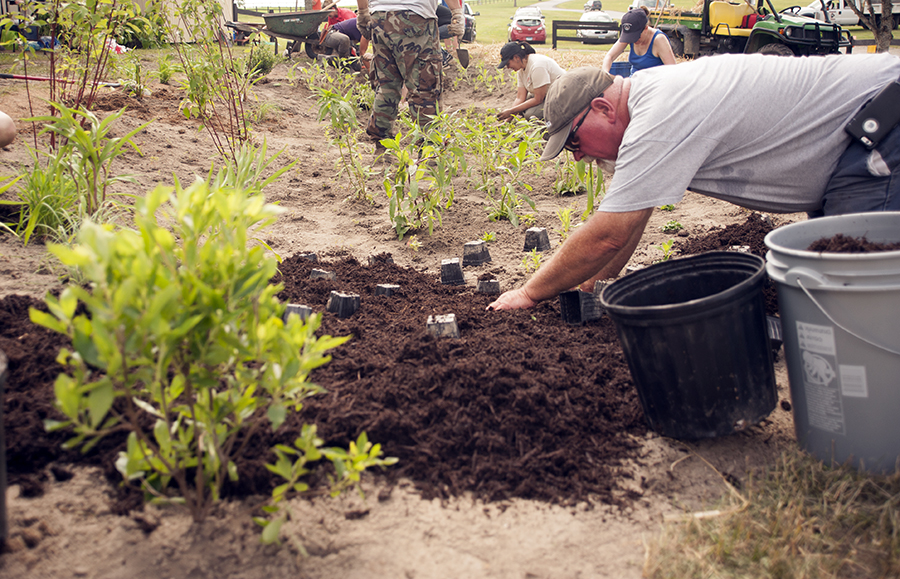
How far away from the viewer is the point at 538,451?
1.97m

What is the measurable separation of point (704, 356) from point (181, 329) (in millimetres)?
1464

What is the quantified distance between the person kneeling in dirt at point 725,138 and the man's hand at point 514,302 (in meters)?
0.19

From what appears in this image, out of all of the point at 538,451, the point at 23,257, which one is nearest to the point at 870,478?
the point at 538,451

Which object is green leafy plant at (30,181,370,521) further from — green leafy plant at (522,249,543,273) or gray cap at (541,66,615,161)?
green leafy plant at (522,249,543,273)

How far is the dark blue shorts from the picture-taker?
229cm

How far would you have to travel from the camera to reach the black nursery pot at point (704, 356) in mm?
1845

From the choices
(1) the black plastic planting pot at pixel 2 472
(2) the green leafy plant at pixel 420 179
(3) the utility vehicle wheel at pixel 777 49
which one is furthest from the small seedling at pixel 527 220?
(3) the utility vehicle wheel at pixel 777 49

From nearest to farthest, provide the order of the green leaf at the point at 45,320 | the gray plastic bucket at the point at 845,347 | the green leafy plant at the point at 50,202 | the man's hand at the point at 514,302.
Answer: the green leaf at the point at 45,320, the gray plastic bucket at the point at 845,347, the man's hand at the point at 514,302, the green leafy plant at the point at 50,202

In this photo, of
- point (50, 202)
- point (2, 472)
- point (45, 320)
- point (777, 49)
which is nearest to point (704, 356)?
point (45, 320)

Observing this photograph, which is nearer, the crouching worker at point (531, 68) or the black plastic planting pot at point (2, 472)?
the black plastic planting pot at point (2, 472)

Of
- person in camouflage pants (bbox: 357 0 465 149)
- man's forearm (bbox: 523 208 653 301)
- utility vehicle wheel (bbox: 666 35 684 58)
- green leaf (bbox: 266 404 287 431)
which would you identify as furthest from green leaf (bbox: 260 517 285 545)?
utility vehicle wheel (bbox: 666 35 684 58)

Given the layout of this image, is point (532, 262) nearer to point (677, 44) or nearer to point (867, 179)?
point (867, 179)

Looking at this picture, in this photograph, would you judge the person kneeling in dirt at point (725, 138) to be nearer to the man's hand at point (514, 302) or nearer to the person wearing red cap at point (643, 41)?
the man's hand at point (514, 302)

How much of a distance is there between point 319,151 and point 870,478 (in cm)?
587
